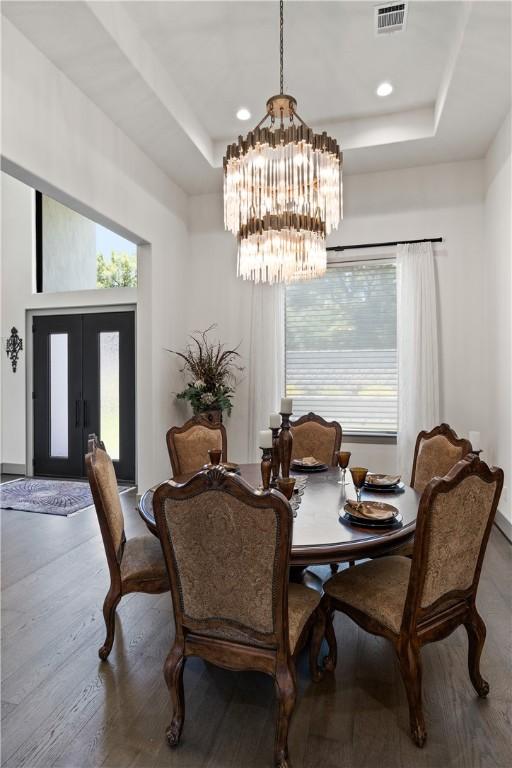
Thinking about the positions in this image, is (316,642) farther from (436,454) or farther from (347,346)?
(347,346)

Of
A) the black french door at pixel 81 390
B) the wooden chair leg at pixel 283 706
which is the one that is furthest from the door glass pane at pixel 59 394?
the wooden chair leg at pixel 283 706

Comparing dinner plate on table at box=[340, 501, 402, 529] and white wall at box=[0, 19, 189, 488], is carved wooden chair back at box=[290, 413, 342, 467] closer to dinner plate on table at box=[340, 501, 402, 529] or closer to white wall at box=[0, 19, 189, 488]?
dinner plate on table at box=[340, 501, 402, 529]

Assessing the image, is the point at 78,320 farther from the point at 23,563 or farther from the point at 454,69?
the point at 454,69

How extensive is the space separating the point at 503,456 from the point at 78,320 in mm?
5228

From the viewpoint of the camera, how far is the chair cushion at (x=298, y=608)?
5.36 feet

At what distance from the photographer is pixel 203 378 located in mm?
5156

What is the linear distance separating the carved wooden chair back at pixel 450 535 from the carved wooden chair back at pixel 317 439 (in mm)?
1890

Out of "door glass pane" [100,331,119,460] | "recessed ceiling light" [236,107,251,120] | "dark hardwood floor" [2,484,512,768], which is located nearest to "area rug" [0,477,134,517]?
"door glass pane" [100,331,119,460]

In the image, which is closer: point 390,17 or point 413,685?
point 413,685

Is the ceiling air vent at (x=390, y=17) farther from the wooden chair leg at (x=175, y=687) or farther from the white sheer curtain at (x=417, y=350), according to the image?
the wooden chair leg at (x=175, y=687)

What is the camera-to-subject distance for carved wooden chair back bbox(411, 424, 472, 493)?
9.16 ft

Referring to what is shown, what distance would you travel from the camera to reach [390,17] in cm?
320

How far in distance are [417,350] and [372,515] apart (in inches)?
128

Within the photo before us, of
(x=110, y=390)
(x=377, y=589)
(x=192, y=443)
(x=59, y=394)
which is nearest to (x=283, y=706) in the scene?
(x=377, y=589)
